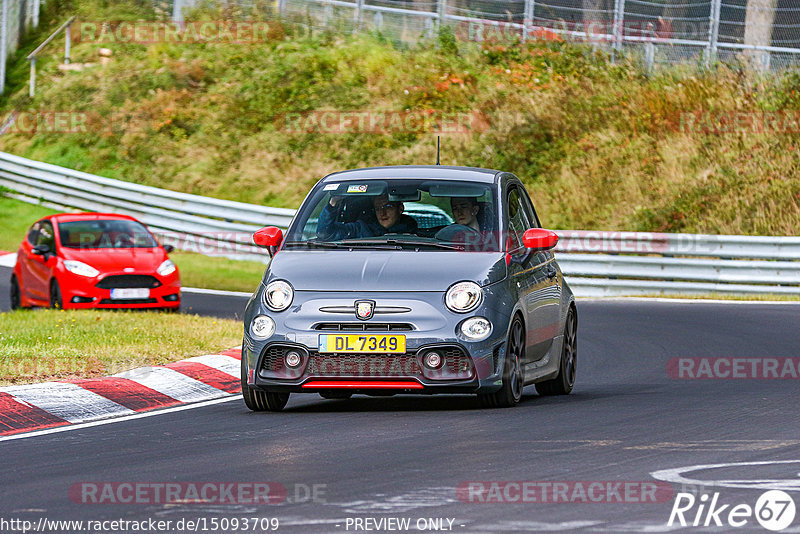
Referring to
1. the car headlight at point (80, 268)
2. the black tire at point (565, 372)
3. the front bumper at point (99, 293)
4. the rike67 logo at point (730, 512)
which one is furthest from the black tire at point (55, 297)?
the rike67 logo at point (730, 512)

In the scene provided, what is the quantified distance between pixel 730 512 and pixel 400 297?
12.6ft

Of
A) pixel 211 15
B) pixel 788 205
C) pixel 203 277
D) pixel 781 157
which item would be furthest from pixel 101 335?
pixel 211 15

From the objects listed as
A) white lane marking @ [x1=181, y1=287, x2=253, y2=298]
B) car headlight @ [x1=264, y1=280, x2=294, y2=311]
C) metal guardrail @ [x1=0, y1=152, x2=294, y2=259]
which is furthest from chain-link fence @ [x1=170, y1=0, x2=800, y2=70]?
car headlight @ [x1=264, y1=280, x2=294, y2=311]

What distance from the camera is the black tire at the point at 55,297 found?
20.1 meters

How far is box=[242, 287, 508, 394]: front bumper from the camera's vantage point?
9.77 meters

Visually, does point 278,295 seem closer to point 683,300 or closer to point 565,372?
point 565,372

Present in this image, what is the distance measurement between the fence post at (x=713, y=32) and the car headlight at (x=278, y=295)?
26152 mm

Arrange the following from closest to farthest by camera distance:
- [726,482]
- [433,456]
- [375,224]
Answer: [726,482], [433,456], [375,224]

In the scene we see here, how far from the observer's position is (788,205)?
28.5m

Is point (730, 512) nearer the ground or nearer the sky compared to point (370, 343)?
nearer the ground

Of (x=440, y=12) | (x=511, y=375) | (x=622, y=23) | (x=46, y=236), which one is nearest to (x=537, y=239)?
(x=511, y=375)

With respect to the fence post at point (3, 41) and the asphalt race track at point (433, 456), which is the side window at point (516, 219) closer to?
the asphalt race track at point (433, 456)

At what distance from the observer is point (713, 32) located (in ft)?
113

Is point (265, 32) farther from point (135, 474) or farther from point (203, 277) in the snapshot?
point (135, 474)
